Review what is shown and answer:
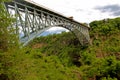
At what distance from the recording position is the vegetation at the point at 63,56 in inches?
854

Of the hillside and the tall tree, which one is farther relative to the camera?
the hillside

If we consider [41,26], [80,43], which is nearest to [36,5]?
[41,26]

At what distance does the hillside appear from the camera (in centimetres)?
2180

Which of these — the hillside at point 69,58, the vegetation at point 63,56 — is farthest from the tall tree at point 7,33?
the hillside at point 69,58

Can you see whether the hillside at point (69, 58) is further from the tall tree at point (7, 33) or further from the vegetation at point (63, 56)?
the tall tree at point (7, 33)

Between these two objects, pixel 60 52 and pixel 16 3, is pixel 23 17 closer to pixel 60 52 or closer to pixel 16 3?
pixel 16 3

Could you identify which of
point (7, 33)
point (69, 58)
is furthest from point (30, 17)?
point (69, 58)

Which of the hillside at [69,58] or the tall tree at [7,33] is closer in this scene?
the tall tree at [7,33]

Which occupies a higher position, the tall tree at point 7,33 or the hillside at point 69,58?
the tall tree at point 7,33

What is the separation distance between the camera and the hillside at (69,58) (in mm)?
21797

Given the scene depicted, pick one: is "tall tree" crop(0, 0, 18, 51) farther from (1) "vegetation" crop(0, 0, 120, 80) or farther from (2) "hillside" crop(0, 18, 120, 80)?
(2) "hillside" crop(0, 18, 120, 80)

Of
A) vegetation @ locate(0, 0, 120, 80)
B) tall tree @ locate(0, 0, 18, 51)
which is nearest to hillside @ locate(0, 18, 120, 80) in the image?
vegetation @ locate(0, 0, 120, 80)

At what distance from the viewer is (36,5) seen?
3506 cm

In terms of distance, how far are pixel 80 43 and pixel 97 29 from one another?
10.2 metres
